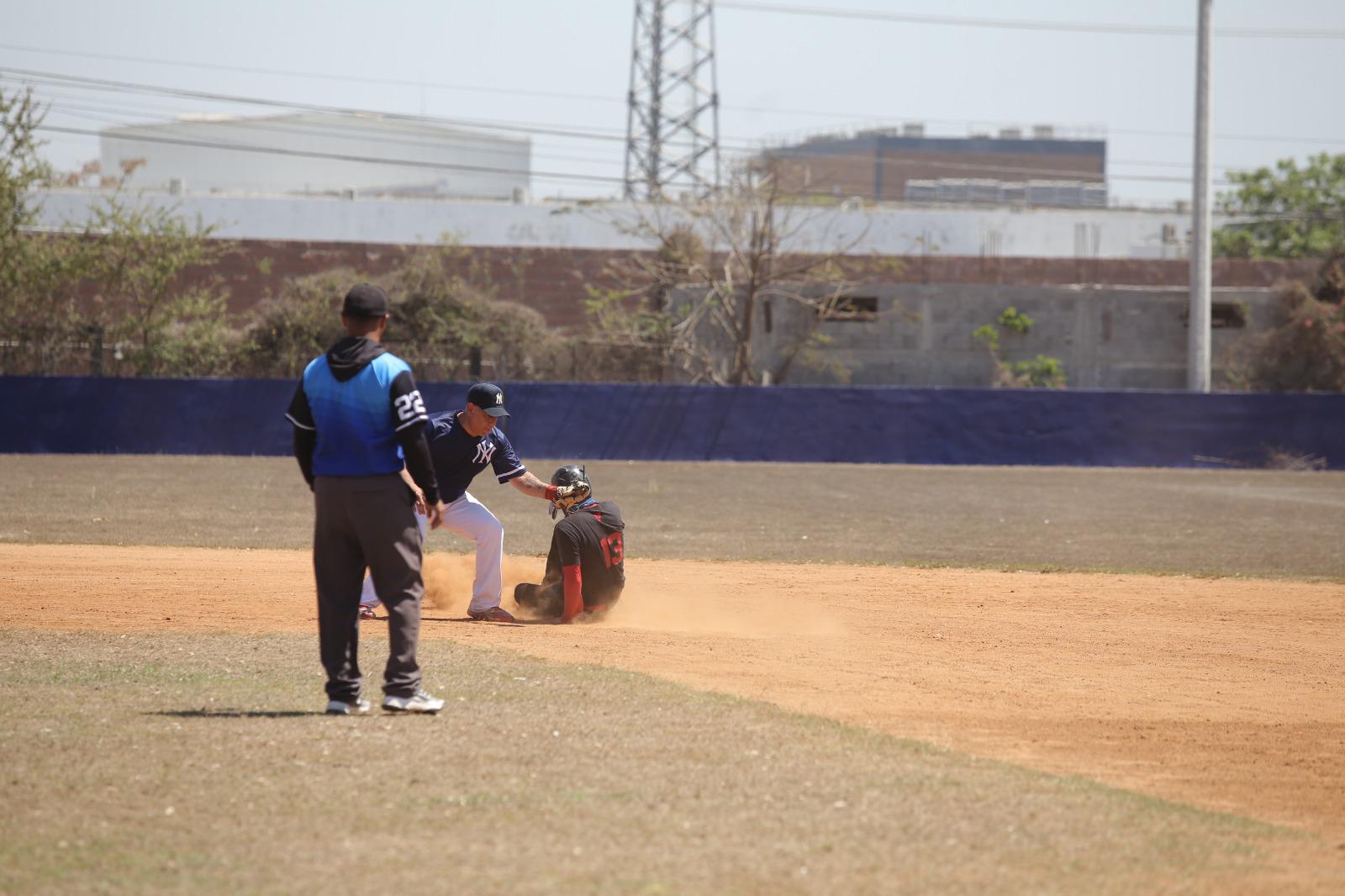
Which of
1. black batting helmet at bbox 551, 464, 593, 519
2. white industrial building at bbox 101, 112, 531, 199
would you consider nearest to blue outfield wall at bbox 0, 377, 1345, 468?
black batting helmet at bbox 551, 464, 593, 519

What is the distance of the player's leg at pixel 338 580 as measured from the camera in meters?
6.66

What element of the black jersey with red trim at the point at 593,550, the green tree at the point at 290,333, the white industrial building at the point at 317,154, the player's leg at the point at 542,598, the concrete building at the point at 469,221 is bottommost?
the player's leg at the point at 542,598

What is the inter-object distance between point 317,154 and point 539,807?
2930 inches

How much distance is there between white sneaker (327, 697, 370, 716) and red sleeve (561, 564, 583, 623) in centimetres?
337

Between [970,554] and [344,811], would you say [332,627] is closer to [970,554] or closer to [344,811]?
[344,811]

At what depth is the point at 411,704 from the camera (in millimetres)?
6824

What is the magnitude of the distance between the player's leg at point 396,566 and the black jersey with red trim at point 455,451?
118 inches

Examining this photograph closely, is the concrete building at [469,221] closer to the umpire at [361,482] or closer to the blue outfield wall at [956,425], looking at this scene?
the blue outfield wall at [956,425]

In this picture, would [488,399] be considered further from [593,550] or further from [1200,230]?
[1200,230]

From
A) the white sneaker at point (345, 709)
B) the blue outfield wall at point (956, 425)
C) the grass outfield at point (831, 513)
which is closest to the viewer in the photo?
the white sneaker at point (345, 709)

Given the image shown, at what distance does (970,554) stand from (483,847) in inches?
461

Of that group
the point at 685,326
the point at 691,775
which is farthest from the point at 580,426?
the point at 691,775

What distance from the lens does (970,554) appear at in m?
15.8

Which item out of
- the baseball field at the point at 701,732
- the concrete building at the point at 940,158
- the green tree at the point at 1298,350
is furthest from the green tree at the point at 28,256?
the concrete building at the point at 940,158
